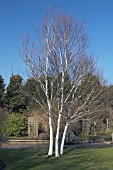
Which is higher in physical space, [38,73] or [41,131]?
[38,73]

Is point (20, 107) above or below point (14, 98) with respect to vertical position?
below

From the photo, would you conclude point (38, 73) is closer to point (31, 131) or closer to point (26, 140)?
point (26, 140)

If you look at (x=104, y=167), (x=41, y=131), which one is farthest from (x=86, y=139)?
(x=104, y=167)

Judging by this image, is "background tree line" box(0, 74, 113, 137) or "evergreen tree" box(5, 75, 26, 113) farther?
"evergreen tree" box(5, 75, 26, 113)

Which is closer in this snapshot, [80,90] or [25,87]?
[80,90]

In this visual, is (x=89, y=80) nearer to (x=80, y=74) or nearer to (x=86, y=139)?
(x=80, y=74)

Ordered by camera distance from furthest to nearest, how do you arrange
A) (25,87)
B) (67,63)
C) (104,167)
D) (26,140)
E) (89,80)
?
(26,140)
(25,87)
(89,80)
(67,63)
(104,167)

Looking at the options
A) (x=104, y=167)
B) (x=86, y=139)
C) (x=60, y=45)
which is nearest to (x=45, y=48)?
(x=60, y=45)

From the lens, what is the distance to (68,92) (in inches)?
748

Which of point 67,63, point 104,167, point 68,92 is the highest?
point 67,63

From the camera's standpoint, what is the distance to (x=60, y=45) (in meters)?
17.6

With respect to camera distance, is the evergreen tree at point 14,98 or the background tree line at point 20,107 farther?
the evergreen tree at point 14,98

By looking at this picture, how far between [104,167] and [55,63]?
724 cm

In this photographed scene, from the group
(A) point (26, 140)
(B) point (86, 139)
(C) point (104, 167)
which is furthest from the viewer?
(B) point (86, 139)
